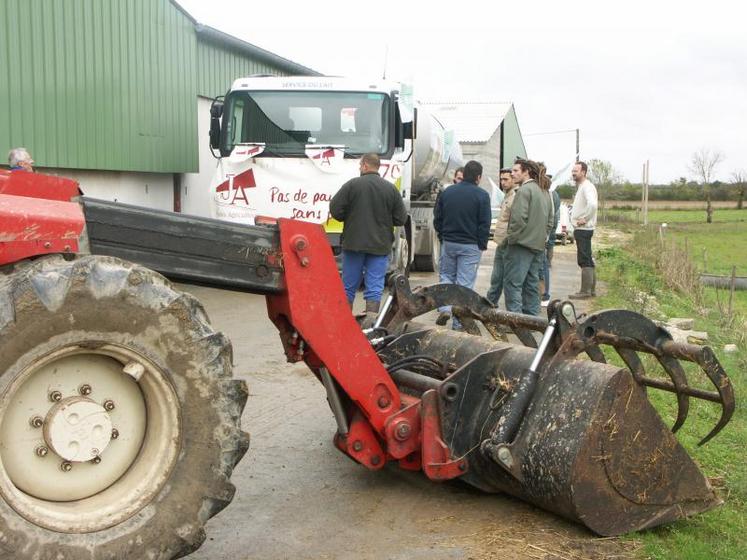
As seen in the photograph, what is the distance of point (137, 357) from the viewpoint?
343 cm

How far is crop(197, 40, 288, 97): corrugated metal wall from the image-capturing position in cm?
1833

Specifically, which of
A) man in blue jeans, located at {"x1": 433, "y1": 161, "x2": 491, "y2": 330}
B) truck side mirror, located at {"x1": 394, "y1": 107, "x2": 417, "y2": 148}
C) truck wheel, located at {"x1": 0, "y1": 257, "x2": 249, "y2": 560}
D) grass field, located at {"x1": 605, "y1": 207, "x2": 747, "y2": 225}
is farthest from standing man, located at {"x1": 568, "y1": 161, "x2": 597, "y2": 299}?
grass field, located at {"x1": 605, "y1": 207, "x2": 747, "y2": 225}

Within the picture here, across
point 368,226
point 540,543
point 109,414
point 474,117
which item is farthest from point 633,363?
point 474,117

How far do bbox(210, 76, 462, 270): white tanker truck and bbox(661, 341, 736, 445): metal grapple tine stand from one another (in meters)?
7.93

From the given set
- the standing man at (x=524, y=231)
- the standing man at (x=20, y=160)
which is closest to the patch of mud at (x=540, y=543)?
the standing man at (x=524, y=231)

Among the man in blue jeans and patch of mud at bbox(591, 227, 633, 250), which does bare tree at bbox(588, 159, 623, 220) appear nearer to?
patch of mud at bbox(591, 227, 633, 250)

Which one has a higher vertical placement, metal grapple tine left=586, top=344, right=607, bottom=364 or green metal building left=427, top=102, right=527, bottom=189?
green metal building left=427, top=102, right=527, bottom=189

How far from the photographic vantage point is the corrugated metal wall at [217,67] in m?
18.3

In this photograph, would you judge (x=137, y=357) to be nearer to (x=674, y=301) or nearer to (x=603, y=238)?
(x=674, y=301)

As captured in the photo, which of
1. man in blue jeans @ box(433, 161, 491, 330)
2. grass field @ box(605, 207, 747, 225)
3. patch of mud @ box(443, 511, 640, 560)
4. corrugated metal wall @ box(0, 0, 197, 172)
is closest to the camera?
patch of mud @ box(443, 511, 640, 560)

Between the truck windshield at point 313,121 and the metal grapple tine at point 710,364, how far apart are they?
8323mm

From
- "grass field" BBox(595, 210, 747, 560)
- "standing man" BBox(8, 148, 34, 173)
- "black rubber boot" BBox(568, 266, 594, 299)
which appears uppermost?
"standing man" BBox(8, 148, 34, 173)

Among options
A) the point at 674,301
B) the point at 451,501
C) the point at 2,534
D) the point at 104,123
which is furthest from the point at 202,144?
the point at 2,534

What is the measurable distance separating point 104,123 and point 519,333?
388 inches
